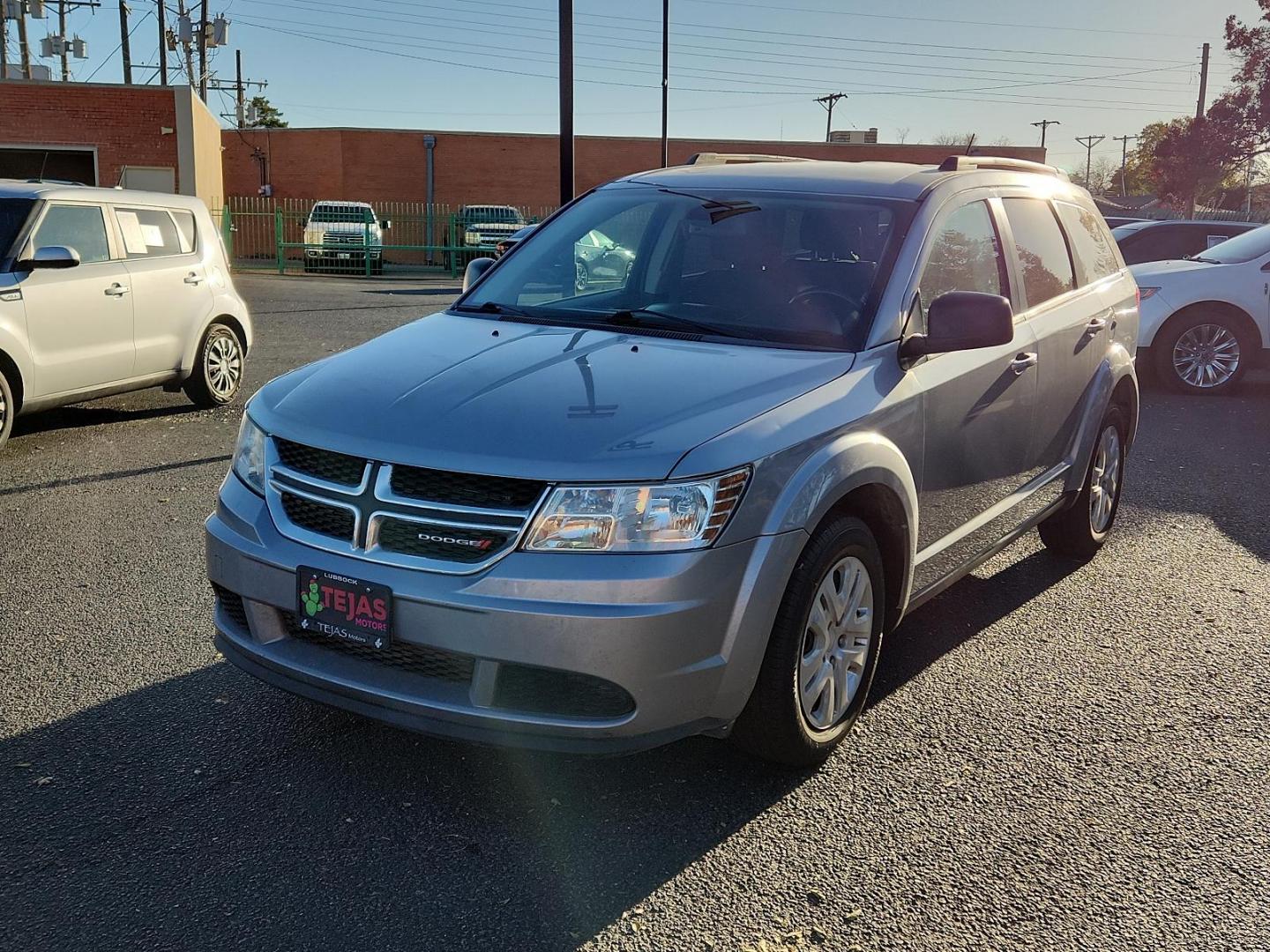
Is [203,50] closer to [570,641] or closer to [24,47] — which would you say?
[24,47]

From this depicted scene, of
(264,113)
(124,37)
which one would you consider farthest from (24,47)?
(264,113)

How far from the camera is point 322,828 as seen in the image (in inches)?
127

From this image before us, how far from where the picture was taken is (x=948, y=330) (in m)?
3.84

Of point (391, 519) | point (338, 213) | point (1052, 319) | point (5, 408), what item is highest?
point (338, 213)

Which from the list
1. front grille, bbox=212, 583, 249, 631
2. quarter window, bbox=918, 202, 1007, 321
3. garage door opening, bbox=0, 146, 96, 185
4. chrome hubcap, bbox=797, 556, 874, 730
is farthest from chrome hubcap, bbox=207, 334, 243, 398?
garage door opening, bbox=0, 146, 96, 185

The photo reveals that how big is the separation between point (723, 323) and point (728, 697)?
141cm

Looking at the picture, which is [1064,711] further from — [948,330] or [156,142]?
[156,142]

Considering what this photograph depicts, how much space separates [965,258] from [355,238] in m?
28.5

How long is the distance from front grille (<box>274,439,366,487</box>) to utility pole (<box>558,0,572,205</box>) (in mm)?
8700

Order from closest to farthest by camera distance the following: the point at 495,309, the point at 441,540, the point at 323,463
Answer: the point at 441,540
the point at 323,463
the point at 495,309

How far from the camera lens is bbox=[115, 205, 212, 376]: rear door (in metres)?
8.79

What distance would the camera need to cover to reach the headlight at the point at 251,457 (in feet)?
11.6

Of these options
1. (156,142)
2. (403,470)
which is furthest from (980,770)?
(156,142)

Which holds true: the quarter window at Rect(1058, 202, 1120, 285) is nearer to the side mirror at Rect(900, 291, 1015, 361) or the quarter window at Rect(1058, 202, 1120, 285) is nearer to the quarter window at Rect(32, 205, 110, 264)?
the side mirror at Rect(900, 291, 1015, 361)
